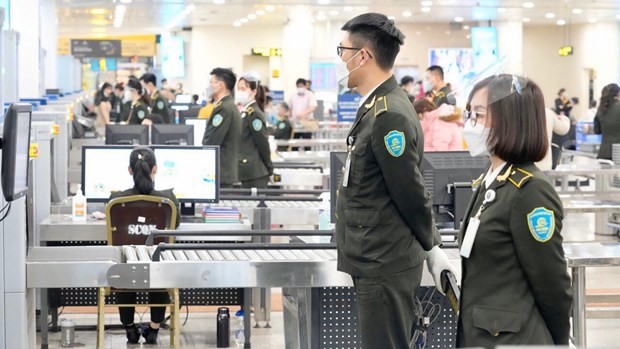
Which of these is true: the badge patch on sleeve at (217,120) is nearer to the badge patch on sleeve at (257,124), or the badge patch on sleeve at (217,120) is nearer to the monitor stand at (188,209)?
the badge patch on sleeve at (257,124)

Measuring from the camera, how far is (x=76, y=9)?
84.7ft

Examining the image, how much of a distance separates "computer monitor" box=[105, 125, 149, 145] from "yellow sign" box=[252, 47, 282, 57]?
2387 cm

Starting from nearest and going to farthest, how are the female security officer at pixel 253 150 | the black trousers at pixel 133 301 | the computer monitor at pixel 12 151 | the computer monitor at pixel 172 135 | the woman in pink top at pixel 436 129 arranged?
the computer monitor at pixel 12 151 < the black trousers at pixel 133 301 < the computer monitor at pixel 172 135 < the female security officer at pixel 253 150 < the woman in pink top at pixel 436 129

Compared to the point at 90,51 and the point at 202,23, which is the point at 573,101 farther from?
the point at 90,51

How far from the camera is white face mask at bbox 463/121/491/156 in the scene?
2992 millimetres

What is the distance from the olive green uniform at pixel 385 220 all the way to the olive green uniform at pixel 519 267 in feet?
2.35

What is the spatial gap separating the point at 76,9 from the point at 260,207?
19.6 meters

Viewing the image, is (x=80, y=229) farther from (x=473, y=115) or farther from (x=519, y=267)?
(x=519, y=267)

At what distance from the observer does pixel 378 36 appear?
12.3 ft

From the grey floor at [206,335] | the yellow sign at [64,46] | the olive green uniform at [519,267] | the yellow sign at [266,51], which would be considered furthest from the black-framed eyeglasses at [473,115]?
the yellow sign at [64,46]

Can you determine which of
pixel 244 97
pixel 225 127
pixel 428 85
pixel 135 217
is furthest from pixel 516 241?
pixel 428 85

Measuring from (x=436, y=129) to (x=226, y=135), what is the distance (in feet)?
6.28

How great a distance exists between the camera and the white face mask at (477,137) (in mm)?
2992

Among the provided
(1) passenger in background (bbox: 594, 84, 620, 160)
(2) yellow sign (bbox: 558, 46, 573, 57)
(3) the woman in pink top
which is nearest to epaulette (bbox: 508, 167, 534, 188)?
(3) the woman in pink top
